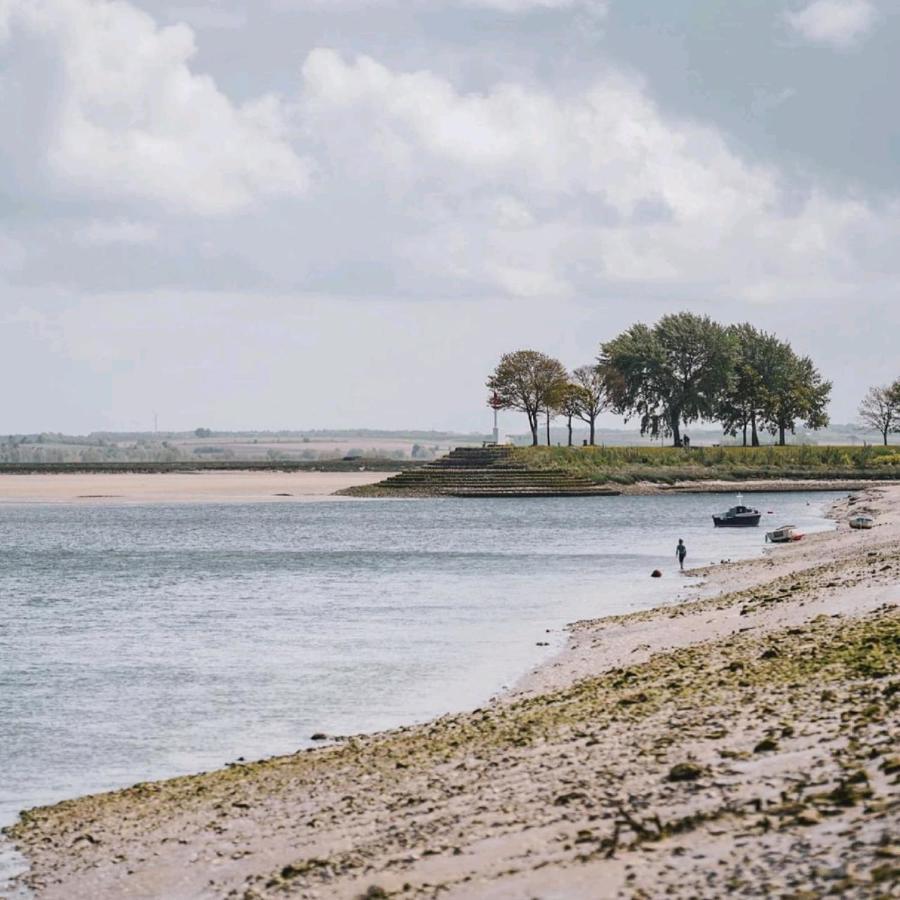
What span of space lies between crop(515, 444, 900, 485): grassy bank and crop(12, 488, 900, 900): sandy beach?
152 meters

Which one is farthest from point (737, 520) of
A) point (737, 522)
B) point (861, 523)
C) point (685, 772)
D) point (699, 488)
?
point (685, 772)

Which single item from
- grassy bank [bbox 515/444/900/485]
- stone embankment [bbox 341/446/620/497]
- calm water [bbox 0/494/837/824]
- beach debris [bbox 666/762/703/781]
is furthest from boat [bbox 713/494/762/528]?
beach debris [bbox 666/762/703/781]

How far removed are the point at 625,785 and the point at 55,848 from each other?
8317mm

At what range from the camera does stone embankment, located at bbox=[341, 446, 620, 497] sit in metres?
170

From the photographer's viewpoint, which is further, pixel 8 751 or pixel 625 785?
pixel 8 751

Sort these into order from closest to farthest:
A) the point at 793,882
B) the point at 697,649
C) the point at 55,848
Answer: the point at 793,882 < the point at 55,848 < the point at 697,649

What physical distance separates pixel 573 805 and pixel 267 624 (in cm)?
3465

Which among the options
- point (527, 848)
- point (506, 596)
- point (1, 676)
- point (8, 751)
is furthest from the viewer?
point (506, 596)

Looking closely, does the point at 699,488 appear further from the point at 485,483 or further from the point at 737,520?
the point at 737,520

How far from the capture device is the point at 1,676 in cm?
4197

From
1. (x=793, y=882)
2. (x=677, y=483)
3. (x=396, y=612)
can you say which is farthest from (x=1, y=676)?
(x=677, y=483)

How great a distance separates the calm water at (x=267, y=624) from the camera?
32.6m

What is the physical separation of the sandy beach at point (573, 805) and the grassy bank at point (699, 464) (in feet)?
498

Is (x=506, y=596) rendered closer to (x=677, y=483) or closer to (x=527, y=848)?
(x=527, y=848)
